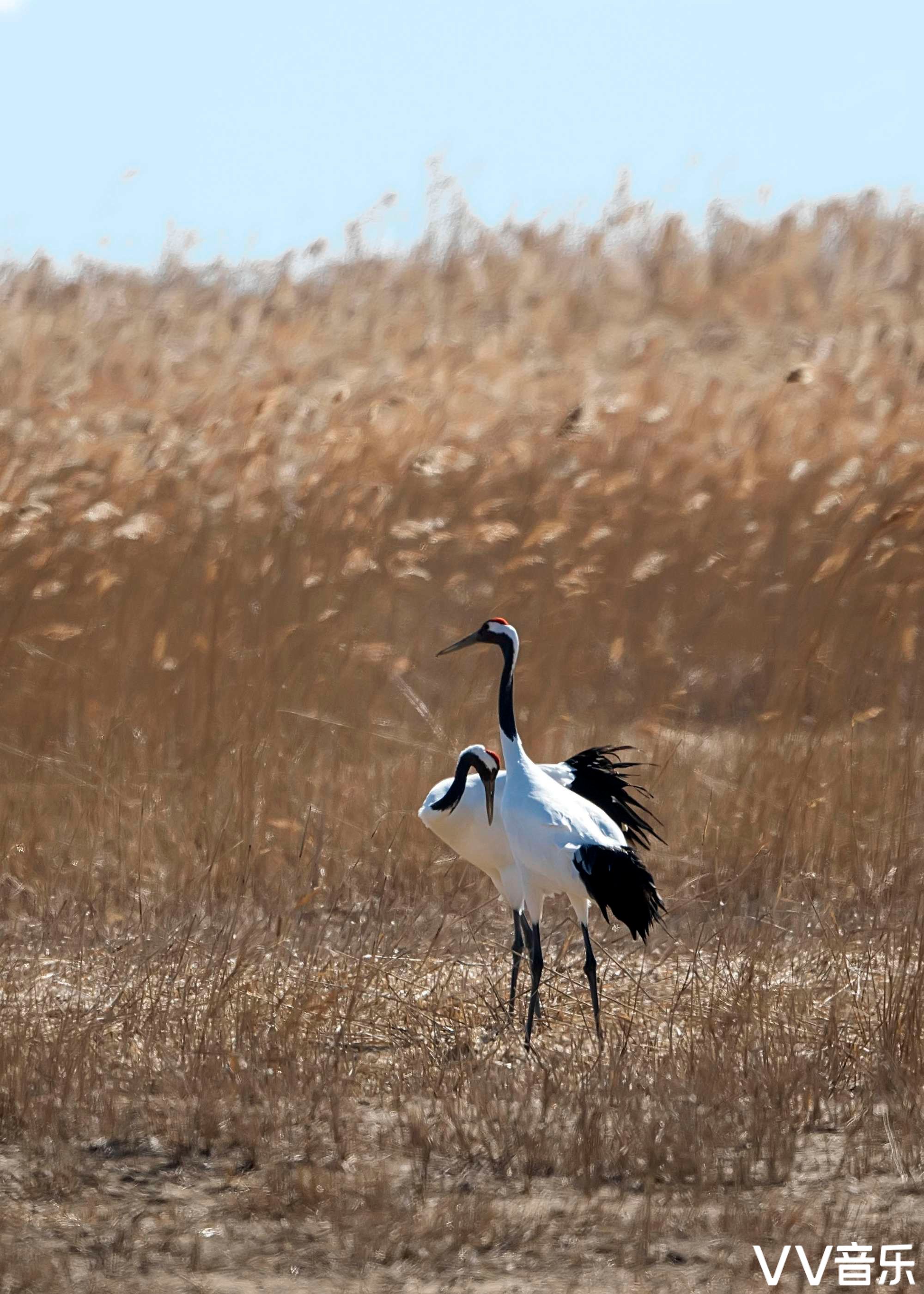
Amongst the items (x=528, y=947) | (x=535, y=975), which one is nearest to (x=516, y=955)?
(x=528, y=947)

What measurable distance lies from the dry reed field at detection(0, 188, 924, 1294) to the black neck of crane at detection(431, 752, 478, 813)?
45 cm

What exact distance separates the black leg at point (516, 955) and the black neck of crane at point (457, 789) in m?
0.39

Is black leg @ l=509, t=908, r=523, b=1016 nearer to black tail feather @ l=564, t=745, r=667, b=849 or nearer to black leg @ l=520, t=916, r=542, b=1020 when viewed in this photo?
black leg @ l=520, t=916, r=542, b=1020

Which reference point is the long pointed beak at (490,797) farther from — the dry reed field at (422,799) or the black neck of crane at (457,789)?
the dry reed field at (422,799)

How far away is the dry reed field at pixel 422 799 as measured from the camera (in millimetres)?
3721

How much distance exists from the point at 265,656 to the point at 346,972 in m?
1.81

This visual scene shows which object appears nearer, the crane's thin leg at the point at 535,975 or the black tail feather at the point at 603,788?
the crane's thin leg at the point at 535,975

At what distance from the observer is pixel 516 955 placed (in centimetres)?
520

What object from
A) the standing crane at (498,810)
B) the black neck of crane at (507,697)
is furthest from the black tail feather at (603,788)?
the black neck of crane at (507,697)

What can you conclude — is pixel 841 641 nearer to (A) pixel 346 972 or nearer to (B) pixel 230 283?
(A) pixel 346 972

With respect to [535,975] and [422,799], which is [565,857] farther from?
[422,799]

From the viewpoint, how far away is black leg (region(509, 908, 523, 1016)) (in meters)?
5.06

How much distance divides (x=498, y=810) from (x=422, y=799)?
144 centimetres

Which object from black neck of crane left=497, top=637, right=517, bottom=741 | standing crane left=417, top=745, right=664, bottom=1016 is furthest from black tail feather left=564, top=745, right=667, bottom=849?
black neck of crane left=497, top=637, right=517, bottom=741
